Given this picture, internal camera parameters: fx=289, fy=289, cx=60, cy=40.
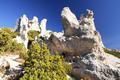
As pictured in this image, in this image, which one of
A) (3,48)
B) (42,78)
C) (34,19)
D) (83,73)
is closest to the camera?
(42,78)

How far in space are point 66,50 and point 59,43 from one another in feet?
3.75

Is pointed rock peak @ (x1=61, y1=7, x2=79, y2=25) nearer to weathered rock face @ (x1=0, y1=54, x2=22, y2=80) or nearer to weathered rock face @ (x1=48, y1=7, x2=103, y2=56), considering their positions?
weathered rock face @ (x1=48, y1=7, x2=103, y2=56)

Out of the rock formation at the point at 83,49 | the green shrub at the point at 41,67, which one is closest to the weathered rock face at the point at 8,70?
the green shrub at the point at 41,67

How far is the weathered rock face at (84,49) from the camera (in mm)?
25297

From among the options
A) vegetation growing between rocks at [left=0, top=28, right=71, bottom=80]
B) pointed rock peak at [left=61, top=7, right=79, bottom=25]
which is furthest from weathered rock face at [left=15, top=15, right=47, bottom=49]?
vegetation growing between rocks at [left=0, top=28, right=71, bottom=80]

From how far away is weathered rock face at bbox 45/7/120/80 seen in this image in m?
25.3

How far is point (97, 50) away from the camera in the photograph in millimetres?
27328

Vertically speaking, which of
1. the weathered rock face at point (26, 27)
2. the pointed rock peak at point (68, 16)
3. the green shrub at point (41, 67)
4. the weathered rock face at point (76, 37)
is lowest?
the green shrub at point (41, 67)

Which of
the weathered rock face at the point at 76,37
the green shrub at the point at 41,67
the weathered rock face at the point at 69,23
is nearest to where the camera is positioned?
the green shrub at the point at 41,67

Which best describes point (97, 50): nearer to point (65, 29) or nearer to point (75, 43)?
point (75, 43)

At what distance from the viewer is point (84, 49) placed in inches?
1096

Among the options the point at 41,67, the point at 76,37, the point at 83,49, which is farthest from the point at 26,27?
the point at 41,67

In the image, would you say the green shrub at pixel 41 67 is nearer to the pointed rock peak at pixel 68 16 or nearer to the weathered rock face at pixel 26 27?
the pointed rock peak at pixel 68 16

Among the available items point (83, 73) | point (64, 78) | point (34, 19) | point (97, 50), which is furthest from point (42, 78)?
point (34, 19)
